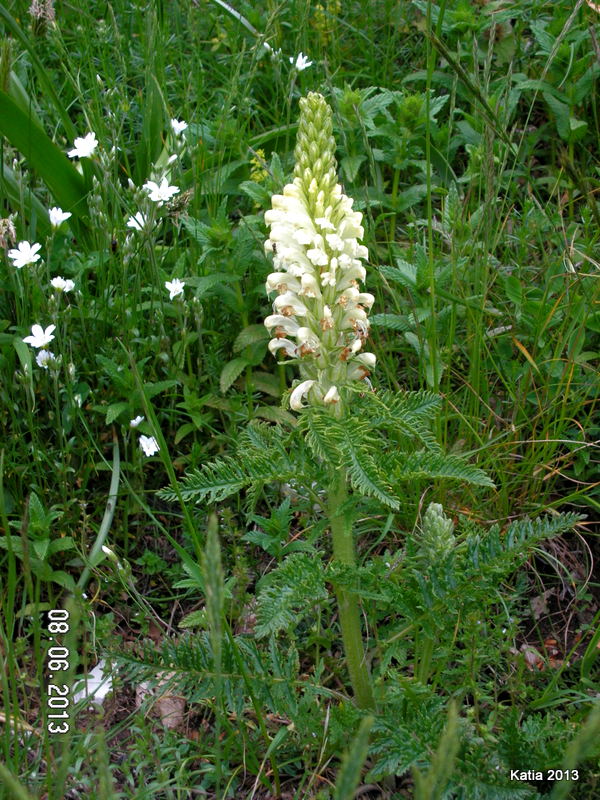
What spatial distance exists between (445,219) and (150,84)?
4.62 ft

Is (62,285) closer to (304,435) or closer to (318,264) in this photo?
(304,435)

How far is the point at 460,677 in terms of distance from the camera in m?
2.18

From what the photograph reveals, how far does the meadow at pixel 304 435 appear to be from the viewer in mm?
1853

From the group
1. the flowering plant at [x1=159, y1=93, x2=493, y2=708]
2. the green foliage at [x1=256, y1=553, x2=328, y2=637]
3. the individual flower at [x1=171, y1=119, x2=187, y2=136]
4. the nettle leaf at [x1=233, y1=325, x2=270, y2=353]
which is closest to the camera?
the green foliage at [x1=256, y1=553, x2=328, y2=637]

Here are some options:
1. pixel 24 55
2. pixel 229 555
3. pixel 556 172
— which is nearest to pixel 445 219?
pixel 556 172

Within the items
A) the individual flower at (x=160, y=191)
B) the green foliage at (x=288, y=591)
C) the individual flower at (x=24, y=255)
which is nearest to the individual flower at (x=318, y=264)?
the green foliage at (x=288, y=591)

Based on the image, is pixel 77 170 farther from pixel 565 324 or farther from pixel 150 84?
pixel 565 324

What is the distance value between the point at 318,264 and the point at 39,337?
1.17m

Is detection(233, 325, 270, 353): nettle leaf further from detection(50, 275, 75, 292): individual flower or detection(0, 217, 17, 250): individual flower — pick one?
detection(0, 217, 17, 250): individual flower

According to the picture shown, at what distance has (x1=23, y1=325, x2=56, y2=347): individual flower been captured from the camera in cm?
256

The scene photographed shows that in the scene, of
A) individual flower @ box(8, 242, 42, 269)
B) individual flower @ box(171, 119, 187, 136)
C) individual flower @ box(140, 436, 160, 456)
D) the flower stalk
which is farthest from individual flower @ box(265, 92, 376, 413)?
individual flower @ box(171, 119, 187, 136)

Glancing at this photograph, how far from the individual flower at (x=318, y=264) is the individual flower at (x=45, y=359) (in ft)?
2.90

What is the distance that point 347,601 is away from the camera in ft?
6.54

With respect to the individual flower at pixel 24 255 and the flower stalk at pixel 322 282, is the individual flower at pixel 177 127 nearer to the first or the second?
the individual flower at pixel 24 255
